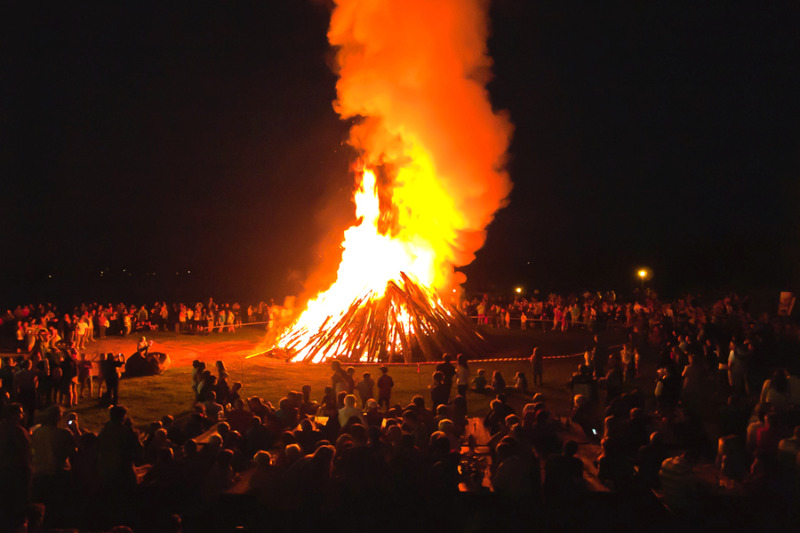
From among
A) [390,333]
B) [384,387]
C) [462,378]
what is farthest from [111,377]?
[390,333]

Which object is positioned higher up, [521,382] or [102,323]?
[102,323]

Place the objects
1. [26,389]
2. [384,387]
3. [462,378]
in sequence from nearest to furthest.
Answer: [26,389], [384,387], [462,378]

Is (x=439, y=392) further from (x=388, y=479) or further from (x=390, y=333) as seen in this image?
(x=390, y=333)

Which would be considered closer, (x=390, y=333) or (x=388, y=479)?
(x=388, y=479)

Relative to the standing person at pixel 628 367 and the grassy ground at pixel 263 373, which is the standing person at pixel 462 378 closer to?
the grassy ground at pixel 263 373

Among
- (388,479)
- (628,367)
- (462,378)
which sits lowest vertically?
(388,479)

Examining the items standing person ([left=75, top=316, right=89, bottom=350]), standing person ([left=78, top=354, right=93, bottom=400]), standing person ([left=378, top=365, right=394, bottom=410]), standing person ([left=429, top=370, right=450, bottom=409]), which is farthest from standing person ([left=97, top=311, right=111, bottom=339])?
standing person ([left=429, top=370, right=450, bottom=409])

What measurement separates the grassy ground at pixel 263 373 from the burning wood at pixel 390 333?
31.3 inches

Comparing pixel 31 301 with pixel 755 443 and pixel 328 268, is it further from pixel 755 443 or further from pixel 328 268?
pixel 755 443

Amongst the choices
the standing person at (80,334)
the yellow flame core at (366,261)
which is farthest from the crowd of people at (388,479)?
the standing person at (80,334)

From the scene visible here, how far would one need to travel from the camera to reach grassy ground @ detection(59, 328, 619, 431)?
1250cm

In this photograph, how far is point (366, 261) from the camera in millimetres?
21938

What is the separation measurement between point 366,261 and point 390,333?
416 centimetres

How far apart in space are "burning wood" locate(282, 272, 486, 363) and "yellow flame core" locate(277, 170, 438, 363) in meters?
0.40
